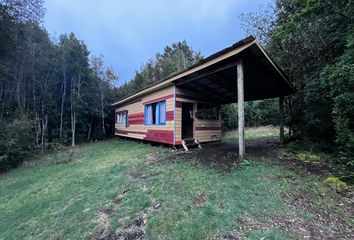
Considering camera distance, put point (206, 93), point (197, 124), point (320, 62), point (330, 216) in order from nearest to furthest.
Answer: point (330, 216) → point (320, 62) → point (197, 124) → point (206, 93)

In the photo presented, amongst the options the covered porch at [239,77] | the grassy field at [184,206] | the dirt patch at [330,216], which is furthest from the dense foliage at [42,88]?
the dirt patch at [330,216]

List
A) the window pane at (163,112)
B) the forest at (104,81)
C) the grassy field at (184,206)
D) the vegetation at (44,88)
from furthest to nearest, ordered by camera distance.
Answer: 1. the vegetation at (44,88)
2. the window pane at (163,112)
3. the forest at (104,81)
4. the grassy field at (184,206)

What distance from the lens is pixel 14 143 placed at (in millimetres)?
8289

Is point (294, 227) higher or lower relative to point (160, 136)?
lower

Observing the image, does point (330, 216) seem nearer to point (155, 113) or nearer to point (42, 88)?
point (155, 113)

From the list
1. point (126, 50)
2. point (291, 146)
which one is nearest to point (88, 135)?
point (291, 146)

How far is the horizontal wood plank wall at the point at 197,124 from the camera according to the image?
320 inches

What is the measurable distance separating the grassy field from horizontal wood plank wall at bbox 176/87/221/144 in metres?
3.21

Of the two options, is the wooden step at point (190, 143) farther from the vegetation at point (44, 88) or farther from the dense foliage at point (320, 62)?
the vegetation at point (44, 88)

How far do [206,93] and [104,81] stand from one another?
11.0 m

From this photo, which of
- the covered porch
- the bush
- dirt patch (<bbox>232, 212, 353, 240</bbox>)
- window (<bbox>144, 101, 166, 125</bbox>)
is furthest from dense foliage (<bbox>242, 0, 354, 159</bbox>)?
the bush

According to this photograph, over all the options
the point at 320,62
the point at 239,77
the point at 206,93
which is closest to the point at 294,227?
the point at 239,77

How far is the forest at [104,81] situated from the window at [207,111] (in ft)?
11.3

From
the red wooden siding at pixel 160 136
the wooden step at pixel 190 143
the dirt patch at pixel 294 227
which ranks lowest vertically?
the dirt patch at pixel 294 227
